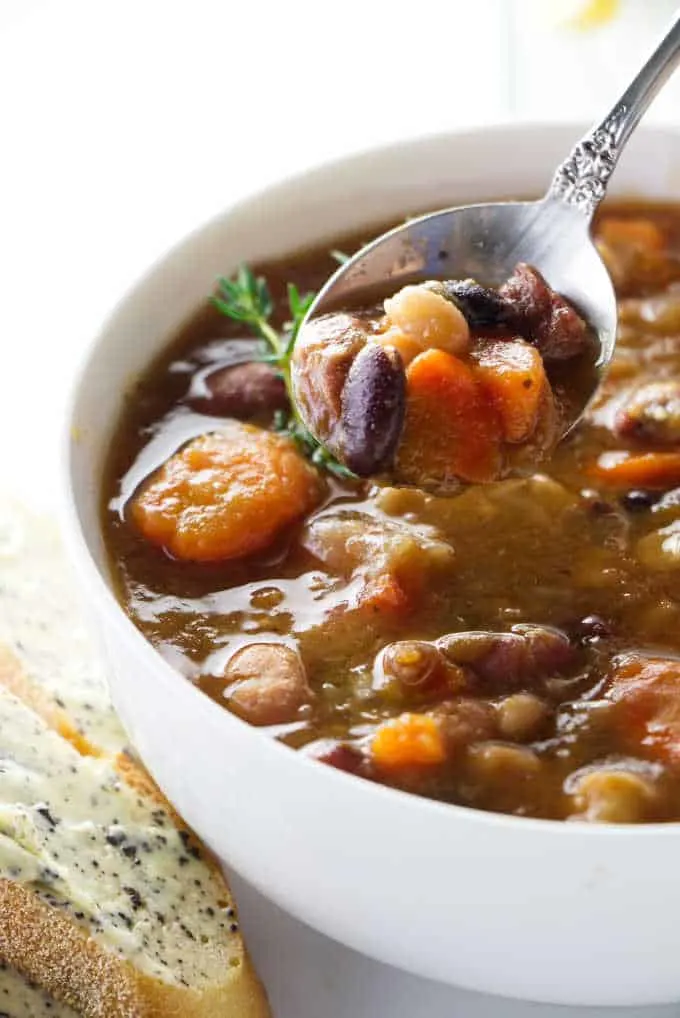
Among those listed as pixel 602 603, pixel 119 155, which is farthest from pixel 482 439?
pixel 119 155

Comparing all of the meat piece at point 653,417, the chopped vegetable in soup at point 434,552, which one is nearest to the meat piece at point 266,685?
the chopped vegetable in soup at point 434,552

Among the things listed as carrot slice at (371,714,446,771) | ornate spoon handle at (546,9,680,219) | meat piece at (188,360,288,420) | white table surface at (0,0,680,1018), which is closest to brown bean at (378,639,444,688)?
carrot slice at (371,714,446,771)

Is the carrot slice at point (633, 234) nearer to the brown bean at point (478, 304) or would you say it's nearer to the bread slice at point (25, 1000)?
the brown bean at point (478, 304)

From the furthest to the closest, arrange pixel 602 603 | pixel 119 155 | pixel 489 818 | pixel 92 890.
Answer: pixel 119 155
pixel 602 603
pixel 92 890
pixel 489 818

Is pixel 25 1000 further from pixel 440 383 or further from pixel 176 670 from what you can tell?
pixel 440 383

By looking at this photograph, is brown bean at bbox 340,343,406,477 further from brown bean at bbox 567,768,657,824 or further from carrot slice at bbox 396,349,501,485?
brown bean at bbox 567,768,657,824

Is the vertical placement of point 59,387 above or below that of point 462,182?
below

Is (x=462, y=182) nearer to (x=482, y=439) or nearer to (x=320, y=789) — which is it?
(x=482, y=439)
